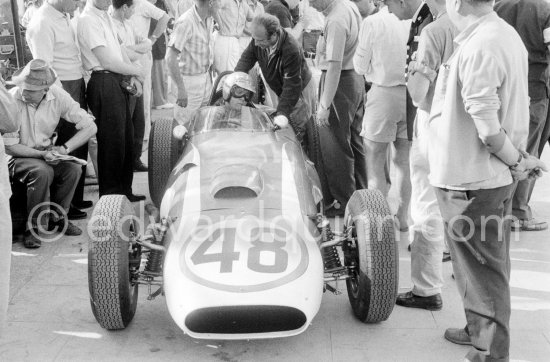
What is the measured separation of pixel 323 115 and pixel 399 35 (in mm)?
950

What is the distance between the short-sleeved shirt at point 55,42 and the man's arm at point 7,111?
2.93 m

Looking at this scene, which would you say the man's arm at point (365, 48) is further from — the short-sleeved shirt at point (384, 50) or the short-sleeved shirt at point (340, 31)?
the short-sleeved shirt at point (340, 31)

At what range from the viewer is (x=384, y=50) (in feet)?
18.2

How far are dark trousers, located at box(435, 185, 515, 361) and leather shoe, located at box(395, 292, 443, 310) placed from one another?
0.95 metres

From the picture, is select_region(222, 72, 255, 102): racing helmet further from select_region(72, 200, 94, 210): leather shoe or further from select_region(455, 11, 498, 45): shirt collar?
select_region(455, 11, 498, 45): shirt collar

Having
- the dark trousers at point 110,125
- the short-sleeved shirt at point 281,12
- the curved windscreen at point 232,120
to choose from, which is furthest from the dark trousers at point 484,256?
the short-sleeved shirt at point 281,12

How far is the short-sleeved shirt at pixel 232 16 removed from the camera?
8.73 metres

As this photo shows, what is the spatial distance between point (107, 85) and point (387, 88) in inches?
102

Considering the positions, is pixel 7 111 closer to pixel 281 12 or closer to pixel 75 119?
pixel 75 119

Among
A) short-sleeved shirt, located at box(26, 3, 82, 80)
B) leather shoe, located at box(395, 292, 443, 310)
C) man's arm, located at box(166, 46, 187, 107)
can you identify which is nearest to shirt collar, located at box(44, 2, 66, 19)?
short-sleeved shirt, located at box(26, 3, 82, 80)

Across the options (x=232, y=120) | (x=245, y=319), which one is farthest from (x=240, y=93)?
(x=245, y=319)

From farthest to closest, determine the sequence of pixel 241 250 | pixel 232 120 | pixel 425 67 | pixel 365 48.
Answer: pixel 365 48 < pixel 232 120 < pixel 425 67 < pixel 241 250

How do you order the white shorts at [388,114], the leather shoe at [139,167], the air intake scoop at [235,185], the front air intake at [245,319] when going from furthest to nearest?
the leather shoe at [139,167] → the white shorts at [388,114] → the air intake scoop at [235,185] → the front air intake at [245,319]

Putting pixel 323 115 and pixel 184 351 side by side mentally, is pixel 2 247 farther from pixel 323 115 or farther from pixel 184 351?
pixel 323 115
